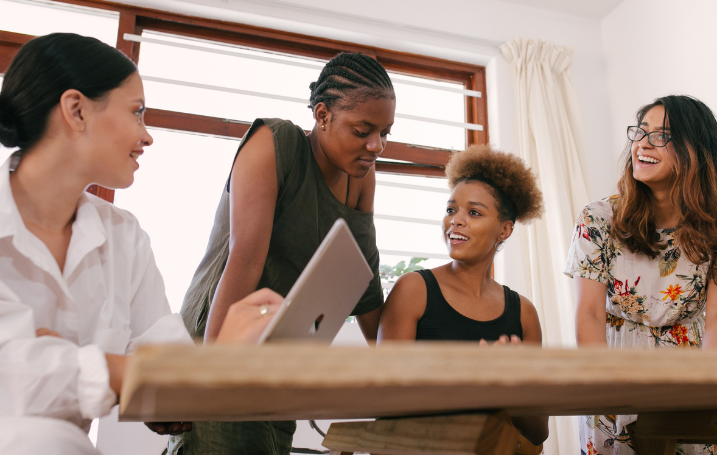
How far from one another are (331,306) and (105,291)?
1.33ft

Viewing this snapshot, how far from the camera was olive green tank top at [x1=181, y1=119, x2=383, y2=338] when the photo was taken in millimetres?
1275

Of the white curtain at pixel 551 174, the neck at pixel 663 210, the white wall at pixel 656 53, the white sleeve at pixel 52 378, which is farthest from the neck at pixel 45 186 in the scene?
the white wall at pixel 656 53

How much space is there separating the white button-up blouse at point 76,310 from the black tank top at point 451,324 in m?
0.65

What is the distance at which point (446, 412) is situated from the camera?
716 mm

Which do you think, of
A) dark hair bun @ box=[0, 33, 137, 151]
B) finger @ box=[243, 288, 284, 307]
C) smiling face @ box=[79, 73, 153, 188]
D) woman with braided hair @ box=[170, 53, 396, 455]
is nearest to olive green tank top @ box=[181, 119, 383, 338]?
woman with braided hair @ box=[170, 53, 396, 455]

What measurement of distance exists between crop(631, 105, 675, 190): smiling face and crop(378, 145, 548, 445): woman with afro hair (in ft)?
1.01

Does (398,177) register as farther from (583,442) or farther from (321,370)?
(321,370)

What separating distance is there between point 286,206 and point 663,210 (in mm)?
1057

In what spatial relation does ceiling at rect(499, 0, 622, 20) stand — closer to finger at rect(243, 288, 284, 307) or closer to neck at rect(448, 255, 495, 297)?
neck at rect(448, 255, 495, 297)

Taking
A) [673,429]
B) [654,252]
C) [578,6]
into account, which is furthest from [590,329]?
[578,6]

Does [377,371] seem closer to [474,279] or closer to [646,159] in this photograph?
[474,279]

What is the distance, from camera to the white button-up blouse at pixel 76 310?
675 mm

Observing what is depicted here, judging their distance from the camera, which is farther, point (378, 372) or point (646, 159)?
point (646, 159)

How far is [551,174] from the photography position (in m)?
2.95
